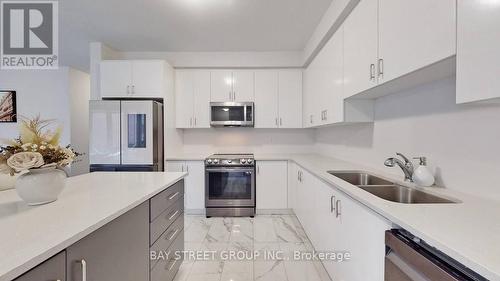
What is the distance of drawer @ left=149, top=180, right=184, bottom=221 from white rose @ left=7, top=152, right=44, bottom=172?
0.61 metres

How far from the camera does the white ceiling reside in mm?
2406

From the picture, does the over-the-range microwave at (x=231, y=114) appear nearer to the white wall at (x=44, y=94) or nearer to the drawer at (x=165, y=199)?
the drawer at (x=165, y=199)

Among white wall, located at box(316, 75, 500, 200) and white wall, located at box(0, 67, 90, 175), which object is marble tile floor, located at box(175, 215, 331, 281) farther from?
white wall, located at box(0, 67, 90, 175)

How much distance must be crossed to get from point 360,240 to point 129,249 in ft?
4.06

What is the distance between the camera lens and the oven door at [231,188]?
3.41 meters

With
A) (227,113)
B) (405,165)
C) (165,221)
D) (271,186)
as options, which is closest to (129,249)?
(165,221)

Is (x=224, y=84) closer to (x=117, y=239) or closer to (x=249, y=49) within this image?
(x=249, y=49)

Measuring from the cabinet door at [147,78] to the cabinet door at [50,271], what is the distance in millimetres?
2877

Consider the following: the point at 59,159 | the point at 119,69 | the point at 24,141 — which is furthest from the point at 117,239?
the point at 119,69

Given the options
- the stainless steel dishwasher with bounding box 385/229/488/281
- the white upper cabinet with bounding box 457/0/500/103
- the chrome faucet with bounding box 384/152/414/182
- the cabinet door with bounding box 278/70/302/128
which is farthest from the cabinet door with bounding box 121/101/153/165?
the white upper cabinet with bounding box 457/0/500/103

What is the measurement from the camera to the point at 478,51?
0.87m

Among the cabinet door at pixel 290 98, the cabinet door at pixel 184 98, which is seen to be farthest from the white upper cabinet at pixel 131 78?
the cabinet door at pixel 290 98

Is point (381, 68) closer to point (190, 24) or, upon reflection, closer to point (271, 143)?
point (190, 24)

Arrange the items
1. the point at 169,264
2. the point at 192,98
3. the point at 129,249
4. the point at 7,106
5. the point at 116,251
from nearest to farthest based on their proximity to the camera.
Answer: the point at 116,251, the point at 129,249, the point at 169,264, the point at 192,98, the point at 7,106
